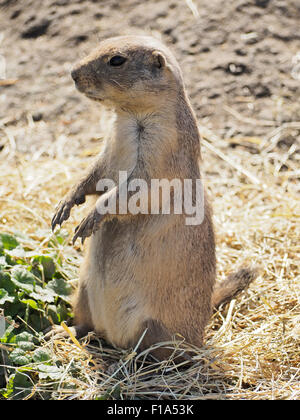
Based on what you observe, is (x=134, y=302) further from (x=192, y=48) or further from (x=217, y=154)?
(x=192, y=48)

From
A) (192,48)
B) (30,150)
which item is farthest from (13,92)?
(192,48)

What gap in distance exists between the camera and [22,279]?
450 cm

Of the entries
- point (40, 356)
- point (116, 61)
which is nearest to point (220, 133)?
point (116, 61)

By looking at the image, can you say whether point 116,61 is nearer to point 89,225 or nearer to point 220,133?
point 89,225

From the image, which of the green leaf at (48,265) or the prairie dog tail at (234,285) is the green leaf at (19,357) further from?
the prairie dog tail at (234,285)

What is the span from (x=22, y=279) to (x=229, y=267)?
181 cm

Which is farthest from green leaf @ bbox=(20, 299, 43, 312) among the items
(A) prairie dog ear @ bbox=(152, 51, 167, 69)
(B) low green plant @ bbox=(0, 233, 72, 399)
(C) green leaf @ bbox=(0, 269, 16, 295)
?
(A) prairie dog ear @ bbox=(152, 51, 167, 69)

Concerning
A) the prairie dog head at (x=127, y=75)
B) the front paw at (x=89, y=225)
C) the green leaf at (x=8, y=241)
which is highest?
the prairie dog head at (x=127, y=75)

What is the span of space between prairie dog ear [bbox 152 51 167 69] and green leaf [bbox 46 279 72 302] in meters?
1.74

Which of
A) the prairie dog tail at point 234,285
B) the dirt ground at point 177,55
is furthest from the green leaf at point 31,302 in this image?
the dirt ground at point 177,55

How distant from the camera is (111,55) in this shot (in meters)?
4.01

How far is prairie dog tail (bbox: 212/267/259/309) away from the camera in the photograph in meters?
4.79

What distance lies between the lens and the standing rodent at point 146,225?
13.2ft

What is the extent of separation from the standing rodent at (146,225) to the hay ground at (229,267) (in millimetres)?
229
